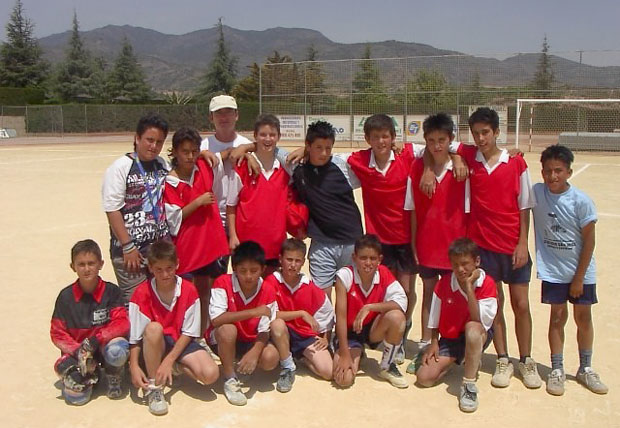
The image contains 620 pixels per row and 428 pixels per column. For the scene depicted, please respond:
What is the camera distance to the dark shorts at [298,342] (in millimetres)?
4293

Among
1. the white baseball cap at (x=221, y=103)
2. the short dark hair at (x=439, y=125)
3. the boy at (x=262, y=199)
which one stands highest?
the white baseball cap at (x=221, y=103)

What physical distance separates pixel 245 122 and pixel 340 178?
38141 millimetres

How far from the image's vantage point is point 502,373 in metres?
4.12

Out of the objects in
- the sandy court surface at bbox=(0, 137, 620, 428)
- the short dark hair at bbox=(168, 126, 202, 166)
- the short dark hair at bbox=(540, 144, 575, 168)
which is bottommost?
the sandy court surface at bbox=(0, 137, 620, 428)

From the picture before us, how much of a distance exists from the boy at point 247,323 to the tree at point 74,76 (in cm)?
5119

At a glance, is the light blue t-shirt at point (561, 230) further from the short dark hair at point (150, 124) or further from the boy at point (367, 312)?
the short dark hair at point (150, 124)

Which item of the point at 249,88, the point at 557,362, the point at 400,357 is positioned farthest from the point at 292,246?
the point at 249,88

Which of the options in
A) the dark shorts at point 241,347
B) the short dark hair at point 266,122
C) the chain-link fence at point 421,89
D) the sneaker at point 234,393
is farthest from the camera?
the chain-link fence at point 421,89

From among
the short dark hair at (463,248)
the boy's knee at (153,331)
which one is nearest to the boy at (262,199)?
the boy's knee at (153,331)

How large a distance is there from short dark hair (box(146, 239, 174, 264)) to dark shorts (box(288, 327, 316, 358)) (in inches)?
38.9

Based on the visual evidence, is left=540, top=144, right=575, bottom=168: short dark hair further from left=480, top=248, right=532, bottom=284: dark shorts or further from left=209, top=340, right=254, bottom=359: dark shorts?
left=209, top=340, right=254, bottom=359: dark shorts

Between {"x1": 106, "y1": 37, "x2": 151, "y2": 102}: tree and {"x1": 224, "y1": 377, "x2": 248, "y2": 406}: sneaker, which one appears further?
{"x1": 106, "y1": 37, "x2": 151, "y2": 102}: tree

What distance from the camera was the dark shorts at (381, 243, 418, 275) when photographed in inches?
182

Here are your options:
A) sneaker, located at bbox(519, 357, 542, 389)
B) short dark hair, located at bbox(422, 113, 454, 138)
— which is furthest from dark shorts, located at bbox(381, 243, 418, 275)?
→ sneaker, located at bbox(519, 357, 542, 389)
